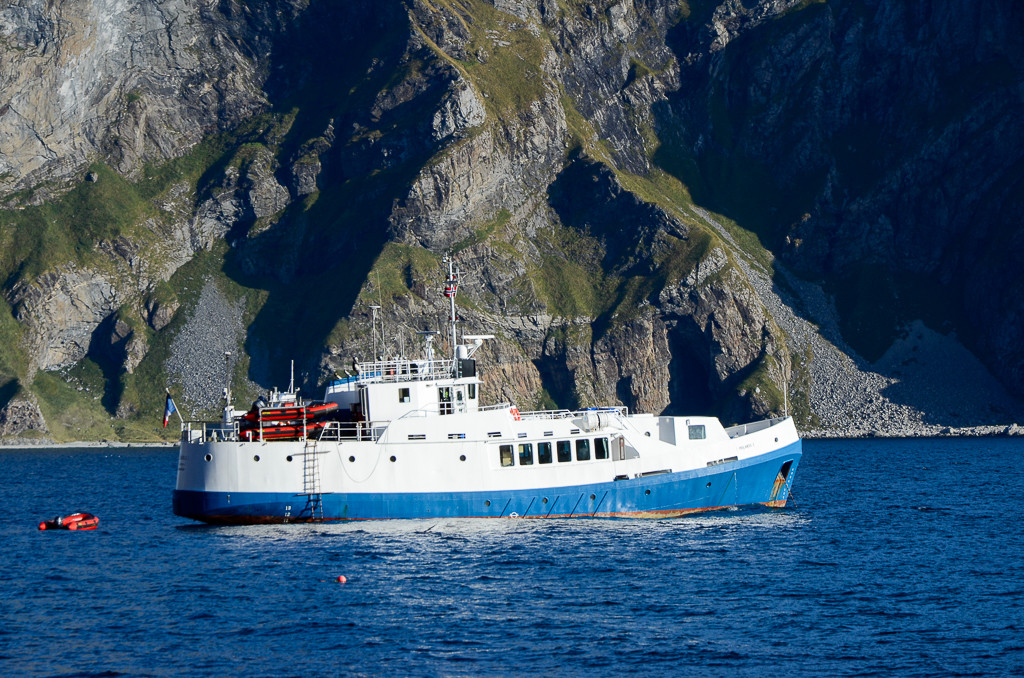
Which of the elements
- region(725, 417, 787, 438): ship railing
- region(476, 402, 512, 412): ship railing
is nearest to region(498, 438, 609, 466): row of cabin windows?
region(476, 402, 512, 412): ship railing

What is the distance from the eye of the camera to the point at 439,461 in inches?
2419

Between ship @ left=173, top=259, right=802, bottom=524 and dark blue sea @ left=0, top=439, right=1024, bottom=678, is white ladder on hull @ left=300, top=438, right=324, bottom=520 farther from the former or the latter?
dark blue sea @ left=0, top=439, right=1024, bottom=678

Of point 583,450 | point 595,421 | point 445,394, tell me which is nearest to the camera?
point 583,450

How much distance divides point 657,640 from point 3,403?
161 m

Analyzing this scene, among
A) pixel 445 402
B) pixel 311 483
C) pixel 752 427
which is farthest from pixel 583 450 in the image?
pixel 311 483

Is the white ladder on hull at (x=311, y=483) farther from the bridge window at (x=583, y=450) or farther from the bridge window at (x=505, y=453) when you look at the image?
the bridge window at (x=583, y=450)

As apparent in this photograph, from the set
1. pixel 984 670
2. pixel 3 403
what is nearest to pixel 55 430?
pixel 3 403

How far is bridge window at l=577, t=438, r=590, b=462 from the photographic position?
62531mm

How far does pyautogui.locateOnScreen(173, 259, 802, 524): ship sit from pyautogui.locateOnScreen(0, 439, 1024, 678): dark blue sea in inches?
Answer: 59.9

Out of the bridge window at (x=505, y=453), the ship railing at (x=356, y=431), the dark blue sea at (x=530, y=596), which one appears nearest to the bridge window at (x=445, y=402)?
the ship railing at (x=356, y=431)

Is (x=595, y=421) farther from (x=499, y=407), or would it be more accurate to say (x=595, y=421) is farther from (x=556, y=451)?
(x=499, y=407)

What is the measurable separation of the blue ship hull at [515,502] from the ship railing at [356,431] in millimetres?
3348

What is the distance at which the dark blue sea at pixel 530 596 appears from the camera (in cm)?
3681

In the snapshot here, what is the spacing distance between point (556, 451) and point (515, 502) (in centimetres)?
373
